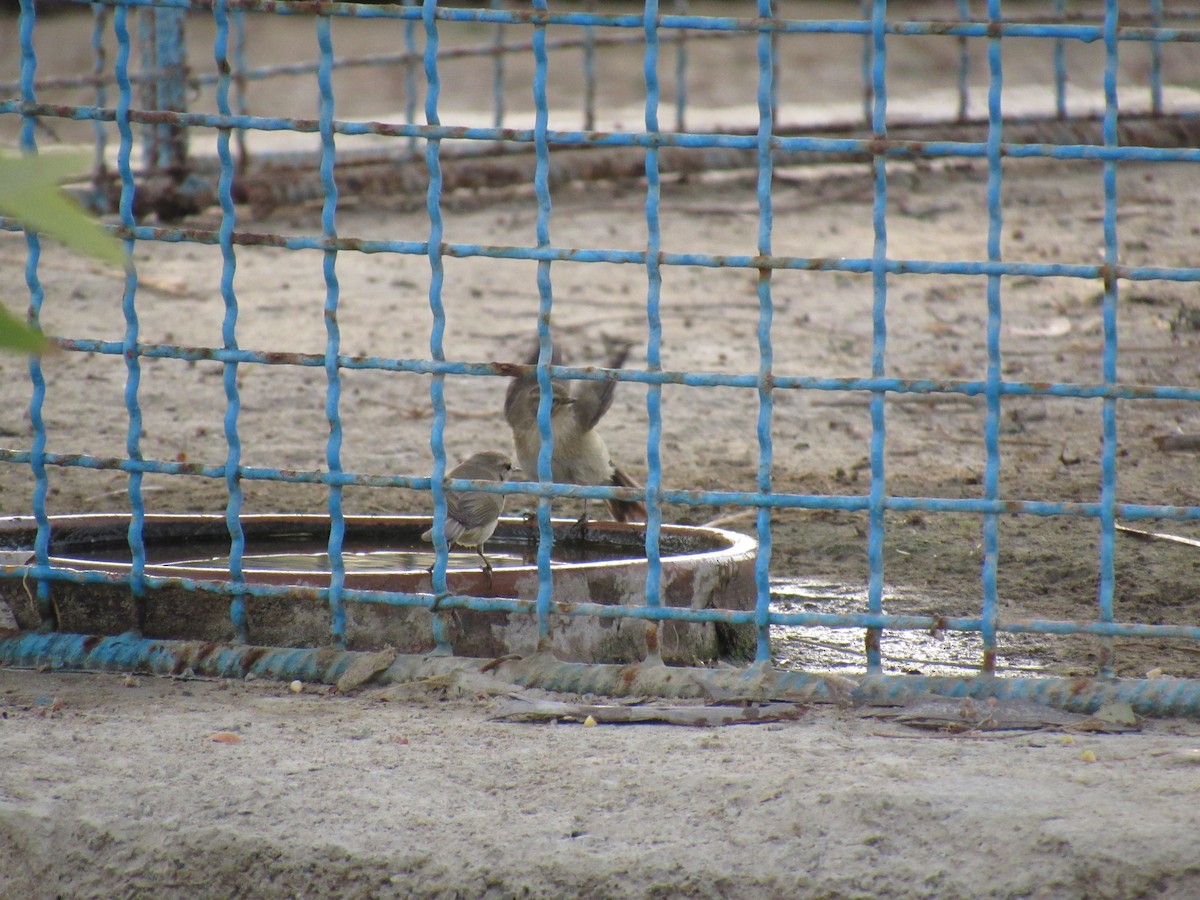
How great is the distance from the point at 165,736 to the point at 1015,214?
8540 millimetres

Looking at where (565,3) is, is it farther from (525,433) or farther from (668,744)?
(668,744)

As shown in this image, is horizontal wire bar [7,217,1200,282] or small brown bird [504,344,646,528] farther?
small brown bird [504,344,646,528]

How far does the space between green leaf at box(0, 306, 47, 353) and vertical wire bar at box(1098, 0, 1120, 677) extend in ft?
8.87

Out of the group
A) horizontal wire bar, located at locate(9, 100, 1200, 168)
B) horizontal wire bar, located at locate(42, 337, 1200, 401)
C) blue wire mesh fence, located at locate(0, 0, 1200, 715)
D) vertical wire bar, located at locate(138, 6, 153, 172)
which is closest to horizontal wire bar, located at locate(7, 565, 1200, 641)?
blue wire mesh fence, located at locate(0, 0, 1200, 715)

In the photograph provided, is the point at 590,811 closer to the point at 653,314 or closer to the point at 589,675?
the point at 589,675

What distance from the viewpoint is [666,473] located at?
5930 mm

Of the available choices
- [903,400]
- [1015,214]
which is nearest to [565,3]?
[1015,214]

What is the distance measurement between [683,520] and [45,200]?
479 centimetres

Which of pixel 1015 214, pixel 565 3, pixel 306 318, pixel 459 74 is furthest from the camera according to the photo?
pixel 459 74

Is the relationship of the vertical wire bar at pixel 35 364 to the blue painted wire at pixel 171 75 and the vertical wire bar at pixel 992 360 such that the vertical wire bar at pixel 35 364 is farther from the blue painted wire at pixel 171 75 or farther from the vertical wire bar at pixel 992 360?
the blue painted wire at pixel 171 75

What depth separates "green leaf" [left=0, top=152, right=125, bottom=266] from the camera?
0.75 meters

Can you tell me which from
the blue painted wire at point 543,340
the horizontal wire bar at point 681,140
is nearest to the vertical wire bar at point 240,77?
the horizontal wire bar at point 681,140

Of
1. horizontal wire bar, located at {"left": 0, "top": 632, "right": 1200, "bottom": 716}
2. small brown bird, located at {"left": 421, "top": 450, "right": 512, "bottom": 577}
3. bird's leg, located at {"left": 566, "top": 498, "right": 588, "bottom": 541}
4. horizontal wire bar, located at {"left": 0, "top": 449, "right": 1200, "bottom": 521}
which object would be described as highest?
horizontal wire bar, located at {"left": 0, "top": 449, "right": 1200, "bottom": 521}

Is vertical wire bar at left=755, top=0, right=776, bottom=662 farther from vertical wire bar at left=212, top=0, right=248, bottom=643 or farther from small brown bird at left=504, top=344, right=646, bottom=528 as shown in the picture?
small brown bird at left=504, top=344, right=646, bottom=528
